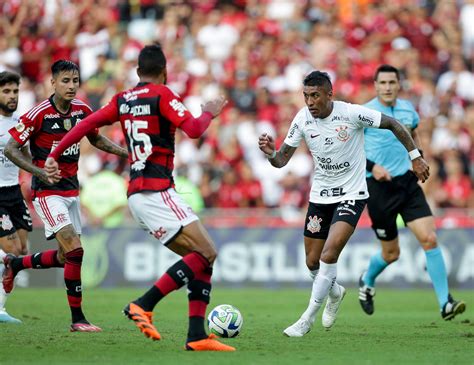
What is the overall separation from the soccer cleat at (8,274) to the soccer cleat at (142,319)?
3.57 m

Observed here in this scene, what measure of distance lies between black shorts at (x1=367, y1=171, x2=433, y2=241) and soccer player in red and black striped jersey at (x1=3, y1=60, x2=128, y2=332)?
11.6 feet

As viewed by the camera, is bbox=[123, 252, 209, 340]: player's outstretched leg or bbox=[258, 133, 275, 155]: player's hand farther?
bbox=[258, 133, 275, 155]: player's hand

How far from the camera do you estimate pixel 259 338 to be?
945cm

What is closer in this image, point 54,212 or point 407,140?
point 407,140

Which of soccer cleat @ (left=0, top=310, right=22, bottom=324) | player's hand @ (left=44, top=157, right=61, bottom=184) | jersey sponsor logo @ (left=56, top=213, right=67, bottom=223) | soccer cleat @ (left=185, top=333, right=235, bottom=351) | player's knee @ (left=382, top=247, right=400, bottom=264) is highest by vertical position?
player's hand @ (left=44, top=157, right=61, bottom=184)

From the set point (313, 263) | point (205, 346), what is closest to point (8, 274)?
point (313, 263)

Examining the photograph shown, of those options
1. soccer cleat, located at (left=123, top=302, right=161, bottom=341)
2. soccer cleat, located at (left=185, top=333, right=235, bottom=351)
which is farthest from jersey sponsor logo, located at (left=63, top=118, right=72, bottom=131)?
soccer cleat, located at (left=185, top=333, right=235, bottom=351)

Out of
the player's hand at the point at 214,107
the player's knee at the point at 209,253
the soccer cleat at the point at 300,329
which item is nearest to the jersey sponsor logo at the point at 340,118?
the soccer cleat at the point at 300,329

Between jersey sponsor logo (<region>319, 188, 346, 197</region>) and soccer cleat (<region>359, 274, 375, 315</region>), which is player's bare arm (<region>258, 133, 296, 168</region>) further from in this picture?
soccer cleat (<region>359, 274, 375, 315</region>)

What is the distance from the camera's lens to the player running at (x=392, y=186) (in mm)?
11820

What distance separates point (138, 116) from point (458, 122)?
12.8 metres

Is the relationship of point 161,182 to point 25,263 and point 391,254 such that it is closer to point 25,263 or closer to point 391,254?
point 25,263

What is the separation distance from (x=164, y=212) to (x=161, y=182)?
27 cm

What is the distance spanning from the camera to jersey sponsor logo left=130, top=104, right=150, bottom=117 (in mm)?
8148
